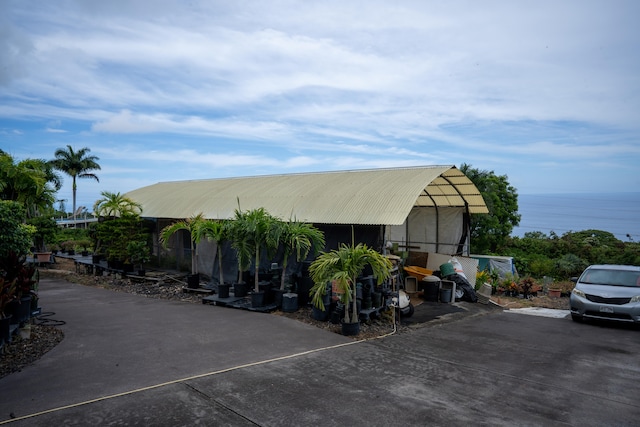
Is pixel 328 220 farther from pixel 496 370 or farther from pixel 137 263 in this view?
pixel 137 263

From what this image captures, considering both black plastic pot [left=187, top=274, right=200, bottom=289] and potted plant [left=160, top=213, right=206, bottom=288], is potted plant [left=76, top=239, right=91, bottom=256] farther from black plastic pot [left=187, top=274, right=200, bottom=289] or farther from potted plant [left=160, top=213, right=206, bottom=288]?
black plastic pot [left=187, top=274, right=200, bottom=289]

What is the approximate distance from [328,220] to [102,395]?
8335 mm

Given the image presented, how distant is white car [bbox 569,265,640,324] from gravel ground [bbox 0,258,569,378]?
2.50 meters

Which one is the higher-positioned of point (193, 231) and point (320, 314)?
point (193, 231)

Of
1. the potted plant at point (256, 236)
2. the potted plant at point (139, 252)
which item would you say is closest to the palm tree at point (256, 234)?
the potted plant at point (256, 236)

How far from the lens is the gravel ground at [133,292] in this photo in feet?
24.1

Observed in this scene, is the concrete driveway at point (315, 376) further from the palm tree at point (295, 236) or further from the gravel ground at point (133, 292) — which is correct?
the palm tree at point (295, 236)

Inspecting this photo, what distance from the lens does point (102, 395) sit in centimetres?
577

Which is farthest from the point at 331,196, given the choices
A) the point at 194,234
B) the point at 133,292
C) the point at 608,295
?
the point at 608,295

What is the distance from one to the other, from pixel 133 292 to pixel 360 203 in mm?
7922

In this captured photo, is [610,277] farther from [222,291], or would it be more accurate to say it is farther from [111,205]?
[111,205]

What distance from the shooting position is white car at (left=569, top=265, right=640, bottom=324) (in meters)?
10.2

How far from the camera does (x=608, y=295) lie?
10.5m

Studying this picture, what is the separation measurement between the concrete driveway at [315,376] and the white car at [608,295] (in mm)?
385
